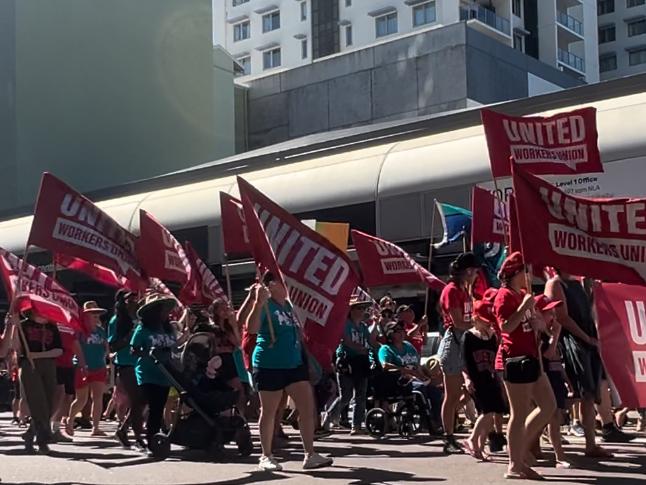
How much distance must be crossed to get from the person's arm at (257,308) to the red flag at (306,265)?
32 cm

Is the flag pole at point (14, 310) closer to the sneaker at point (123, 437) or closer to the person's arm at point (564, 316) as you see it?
the sneaker at point (123, 437)

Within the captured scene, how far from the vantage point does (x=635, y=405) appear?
7371mm

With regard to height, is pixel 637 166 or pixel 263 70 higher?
pixel 263 70

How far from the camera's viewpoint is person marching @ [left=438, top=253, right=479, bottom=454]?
9.13m

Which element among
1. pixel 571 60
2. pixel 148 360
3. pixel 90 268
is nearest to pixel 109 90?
pixel 90 268

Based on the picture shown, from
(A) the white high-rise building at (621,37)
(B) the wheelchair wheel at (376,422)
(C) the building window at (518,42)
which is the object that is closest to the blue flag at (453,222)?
(B) the wheelchair wheel at (376,422)

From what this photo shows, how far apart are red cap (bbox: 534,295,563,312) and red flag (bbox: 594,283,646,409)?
1.05 feet

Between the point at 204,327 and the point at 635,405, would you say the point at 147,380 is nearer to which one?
the point at 204,327

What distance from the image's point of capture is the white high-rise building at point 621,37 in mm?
72062

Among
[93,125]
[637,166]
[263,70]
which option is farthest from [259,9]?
[637,166]

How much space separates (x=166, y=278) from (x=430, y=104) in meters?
37.2

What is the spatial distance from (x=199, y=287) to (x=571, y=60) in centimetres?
5775

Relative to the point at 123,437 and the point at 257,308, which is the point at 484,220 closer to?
the point at 257,308

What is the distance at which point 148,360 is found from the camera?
9797mm
